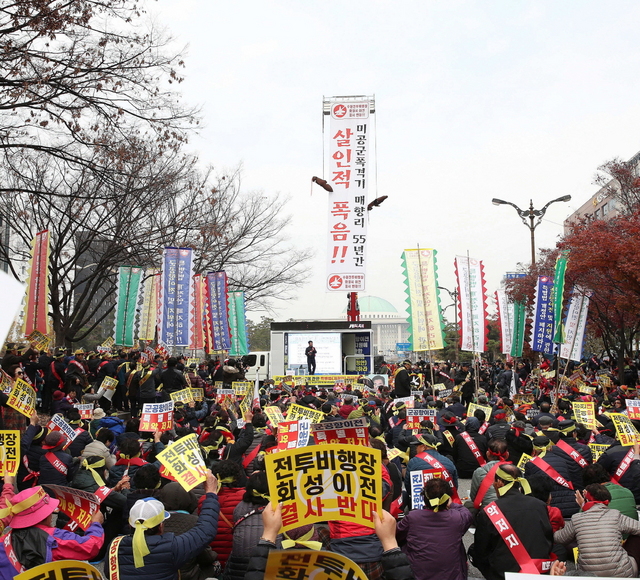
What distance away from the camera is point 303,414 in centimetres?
955

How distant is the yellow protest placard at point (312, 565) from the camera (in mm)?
3162

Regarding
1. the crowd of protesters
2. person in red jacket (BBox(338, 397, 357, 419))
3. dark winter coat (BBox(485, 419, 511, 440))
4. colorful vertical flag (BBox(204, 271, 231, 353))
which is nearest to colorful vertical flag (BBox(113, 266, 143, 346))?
colorful vertical flag (BBox(204, 271, 231, 353))

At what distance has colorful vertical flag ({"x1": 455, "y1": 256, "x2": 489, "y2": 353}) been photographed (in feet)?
59.5

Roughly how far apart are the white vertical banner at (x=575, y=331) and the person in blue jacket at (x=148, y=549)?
14.0 meters

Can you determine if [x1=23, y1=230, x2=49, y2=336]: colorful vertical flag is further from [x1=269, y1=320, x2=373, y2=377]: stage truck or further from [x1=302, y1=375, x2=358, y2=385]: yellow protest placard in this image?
[x1=269, y1=320, x2=373, y2=377]: stage truck

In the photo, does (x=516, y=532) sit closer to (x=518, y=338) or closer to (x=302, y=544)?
(x=302, y=544)

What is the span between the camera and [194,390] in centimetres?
1246

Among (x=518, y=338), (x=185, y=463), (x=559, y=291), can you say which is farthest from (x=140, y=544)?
(x=518, y=338)

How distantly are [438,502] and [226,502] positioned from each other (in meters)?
1.85

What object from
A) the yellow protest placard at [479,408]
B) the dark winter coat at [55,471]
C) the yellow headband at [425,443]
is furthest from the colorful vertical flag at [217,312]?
the yellow headband at [425,443]

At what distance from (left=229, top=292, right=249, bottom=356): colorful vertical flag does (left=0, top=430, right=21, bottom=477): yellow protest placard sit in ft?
54.7

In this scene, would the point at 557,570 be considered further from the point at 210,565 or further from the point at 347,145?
the point at 347,145

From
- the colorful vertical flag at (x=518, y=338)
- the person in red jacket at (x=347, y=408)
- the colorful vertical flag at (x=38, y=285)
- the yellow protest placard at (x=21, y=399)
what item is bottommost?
the person in red jacket at (x=347, y=408)

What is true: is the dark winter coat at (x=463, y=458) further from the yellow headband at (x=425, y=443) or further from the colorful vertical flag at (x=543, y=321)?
the colorful vertical flag at (x=543, y=321)
